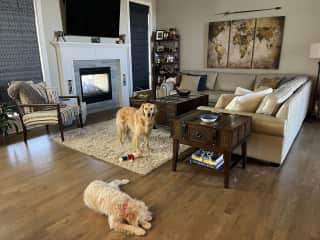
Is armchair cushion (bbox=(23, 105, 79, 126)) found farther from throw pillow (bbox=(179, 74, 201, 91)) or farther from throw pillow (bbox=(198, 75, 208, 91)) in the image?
throw pillow (bbox=(198, 75, 208, 91))

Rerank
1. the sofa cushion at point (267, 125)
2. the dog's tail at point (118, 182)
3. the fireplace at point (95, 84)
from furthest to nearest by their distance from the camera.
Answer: the fireplace at point (95, 84) < the sofa cushion at point (267, 125) < the dog's tail at point (118, 182)

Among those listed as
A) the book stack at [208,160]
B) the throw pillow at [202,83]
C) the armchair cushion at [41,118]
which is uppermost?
the throw pillow at [202,83]

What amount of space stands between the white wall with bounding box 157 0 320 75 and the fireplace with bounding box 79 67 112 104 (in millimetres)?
2125

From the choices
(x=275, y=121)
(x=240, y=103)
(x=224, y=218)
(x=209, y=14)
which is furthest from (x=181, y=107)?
(x=209, y=14)

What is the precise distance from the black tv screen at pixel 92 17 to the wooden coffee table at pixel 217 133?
3.52m

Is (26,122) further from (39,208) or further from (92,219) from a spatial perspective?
(92,219)

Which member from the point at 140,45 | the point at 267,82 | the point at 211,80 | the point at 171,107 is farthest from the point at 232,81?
the point at 140,45

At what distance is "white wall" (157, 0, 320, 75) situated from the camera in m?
4.76

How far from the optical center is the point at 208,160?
102 inches

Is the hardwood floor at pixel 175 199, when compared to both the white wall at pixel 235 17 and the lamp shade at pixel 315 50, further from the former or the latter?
the white wall at pixel 235 17

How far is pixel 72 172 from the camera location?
9.10 ft

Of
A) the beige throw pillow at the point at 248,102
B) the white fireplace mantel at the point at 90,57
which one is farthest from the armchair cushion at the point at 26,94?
the beige throw pillow at the point at 248,102

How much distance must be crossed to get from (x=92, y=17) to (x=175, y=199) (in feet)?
14.4

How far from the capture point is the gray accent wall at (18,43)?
13.3 feet
